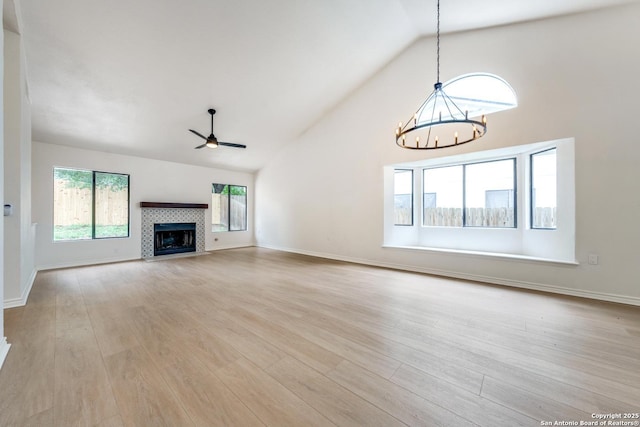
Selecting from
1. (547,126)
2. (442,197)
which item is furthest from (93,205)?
(547,126)

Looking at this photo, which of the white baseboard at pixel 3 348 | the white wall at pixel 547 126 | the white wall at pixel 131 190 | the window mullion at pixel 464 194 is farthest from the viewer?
the window mullion at pixel 464 194

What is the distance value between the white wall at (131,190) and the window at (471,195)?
6.10m

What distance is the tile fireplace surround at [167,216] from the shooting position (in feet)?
20.8

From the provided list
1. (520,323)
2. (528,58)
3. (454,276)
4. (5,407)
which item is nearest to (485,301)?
(520,323)

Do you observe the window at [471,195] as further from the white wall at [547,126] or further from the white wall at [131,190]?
the white wall at [131,190]

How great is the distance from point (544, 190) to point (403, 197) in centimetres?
248

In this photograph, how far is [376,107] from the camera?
17.6 ft

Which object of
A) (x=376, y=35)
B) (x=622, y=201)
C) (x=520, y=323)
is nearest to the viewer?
(x=520, y=323)

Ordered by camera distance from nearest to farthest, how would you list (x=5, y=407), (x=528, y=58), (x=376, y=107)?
(x=5, y=407), (x=528, y=58), (x=376, y=107)

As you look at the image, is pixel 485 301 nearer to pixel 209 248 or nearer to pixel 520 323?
pixel 520 323

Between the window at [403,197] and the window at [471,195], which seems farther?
the window at [403,197]

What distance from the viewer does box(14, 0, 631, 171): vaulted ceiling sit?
320cm

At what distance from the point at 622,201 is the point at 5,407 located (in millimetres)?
6237

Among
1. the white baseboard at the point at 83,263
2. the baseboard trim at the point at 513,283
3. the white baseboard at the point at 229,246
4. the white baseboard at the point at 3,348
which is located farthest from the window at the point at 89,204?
the baseboard trim at the point at 513,283
